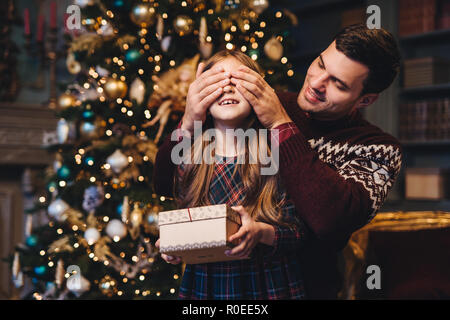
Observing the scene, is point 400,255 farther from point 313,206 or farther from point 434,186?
point 434,186

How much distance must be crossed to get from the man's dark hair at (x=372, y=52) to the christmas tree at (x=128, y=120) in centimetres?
103

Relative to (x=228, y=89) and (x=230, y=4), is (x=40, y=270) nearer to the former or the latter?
(x=230, y=4)

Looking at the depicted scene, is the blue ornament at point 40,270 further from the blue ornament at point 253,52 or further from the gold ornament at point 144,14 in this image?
the blue ornament at point 253,52

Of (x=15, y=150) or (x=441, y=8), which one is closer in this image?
(x=441, y=8)

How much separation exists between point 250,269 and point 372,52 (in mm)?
521

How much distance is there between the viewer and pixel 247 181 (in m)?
1.04

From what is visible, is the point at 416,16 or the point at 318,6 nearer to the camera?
the point at 416,16

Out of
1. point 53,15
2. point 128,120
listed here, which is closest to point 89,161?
point 128,120

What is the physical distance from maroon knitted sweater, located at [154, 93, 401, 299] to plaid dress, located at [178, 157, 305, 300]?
0.17ft

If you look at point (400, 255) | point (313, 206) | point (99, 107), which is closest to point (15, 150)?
point (99, 107)

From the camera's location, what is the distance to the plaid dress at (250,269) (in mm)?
1042

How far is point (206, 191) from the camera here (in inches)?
42.0

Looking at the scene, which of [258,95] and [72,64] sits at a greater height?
[72,64]
